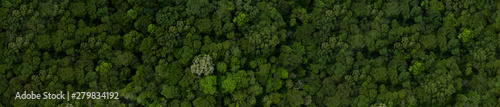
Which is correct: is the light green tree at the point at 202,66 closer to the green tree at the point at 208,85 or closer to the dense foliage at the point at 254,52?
the dense foliage at the point at 254,52

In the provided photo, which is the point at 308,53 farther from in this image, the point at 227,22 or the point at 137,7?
the point at 137,7

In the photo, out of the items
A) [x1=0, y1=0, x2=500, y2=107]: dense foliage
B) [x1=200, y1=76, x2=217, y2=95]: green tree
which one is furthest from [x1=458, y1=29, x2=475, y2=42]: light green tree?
[x1=200, y1=76, x2=217, y2=95]: green tree

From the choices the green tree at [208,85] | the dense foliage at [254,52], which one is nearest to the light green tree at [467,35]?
the dense foliage at [254,52]

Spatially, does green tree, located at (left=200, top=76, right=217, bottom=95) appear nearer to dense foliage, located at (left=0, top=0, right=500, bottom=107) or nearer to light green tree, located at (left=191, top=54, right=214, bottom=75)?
dense foliage, located at (left=0, top=0, right=500, bottom=107)

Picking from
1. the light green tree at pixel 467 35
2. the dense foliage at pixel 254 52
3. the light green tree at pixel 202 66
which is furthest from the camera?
the light green tree at pixel 467 35

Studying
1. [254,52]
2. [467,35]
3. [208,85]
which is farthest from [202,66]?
[467,35]

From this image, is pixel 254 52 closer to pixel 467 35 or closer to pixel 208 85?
pixel 208 85

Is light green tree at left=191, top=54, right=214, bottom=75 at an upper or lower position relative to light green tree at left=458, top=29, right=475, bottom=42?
lower

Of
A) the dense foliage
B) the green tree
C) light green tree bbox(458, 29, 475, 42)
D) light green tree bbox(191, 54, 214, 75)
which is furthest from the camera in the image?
light green tree bbox(458, 29, 475, 42)
